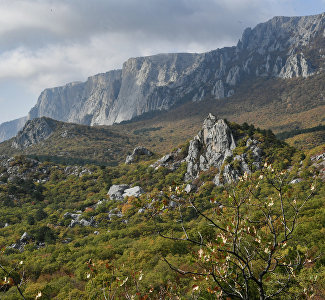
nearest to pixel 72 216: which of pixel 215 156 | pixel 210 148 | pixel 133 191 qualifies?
pixel 133 191

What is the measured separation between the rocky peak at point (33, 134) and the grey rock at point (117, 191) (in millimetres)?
124587

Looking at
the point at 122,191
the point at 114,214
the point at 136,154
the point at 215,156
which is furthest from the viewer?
the point at 136,154

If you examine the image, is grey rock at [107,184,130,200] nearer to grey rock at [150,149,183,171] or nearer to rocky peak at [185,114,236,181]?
grey rock at [150,149,183,171]

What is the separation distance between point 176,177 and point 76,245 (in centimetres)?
2856

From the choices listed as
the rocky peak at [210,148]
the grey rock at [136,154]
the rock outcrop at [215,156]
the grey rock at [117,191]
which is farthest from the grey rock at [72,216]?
the grey rock at [136,154]

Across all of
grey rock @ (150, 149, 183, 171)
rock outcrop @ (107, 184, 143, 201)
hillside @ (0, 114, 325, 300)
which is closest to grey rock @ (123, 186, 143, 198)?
rock outcrop @ (107, 184, 143, 201)

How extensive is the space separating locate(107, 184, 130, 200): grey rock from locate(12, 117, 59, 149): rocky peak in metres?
125

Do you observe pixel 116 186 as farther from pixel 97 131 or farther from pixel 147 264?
pixel 97 131

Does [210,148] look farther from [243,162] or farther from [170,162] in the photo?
[170,162]

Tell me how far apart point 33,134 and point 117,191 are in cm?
13401

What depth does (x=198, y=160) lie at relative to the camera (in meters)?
59.4

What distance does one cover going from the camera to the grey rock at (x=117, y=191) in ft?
180

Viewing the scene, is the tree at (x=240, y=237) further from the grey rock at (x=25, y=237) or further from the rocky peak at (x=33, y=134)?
the rocky peak at (x=33, y=134)

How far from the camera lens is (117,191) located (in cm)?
5622
